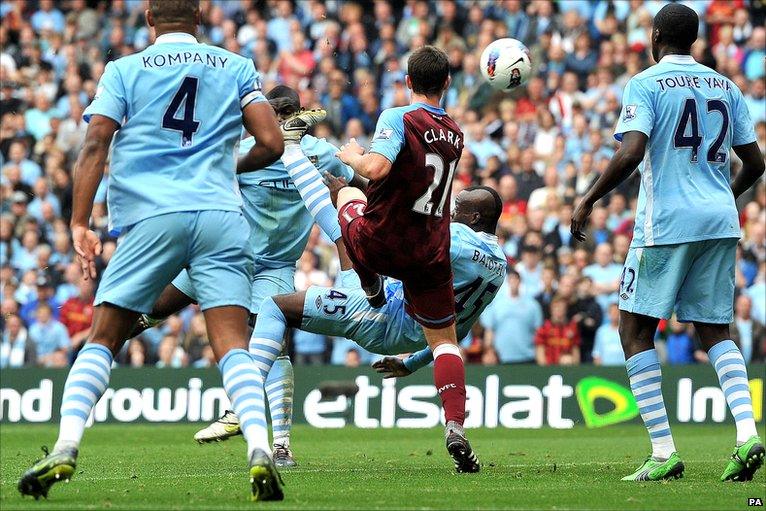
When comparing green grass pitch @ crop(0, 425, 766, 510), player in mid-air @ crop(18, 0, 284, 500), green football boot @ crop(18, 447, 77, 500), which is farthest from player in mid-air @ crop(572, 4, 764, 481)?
green football boot @ crop(18, 447, 77, 500)

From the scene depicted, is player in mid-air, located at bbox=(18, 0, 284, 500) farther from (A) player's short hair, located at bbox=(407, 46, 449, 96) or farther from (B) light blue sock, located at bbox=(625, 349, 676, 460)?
(B) light blue sock, located at bbox=(625, 349, 676, 460)

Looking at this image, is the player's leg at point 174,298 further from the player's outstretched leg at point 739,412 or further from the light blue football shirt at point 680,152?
the player's outstretched leg at point 739,412

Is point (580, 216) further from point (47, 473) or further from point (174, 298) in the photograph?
point (47, 473)

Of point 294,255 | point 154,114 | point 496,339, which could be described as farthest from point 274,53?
point 154,114

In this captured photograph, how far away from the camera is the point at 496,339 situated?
58.6 ft

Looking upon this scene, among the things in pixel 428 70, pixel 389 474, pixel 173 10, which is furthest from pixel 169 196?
pixel 389 474

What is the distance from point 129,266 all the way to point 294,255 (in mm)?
3727

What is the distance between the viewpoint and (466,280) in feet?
31.7

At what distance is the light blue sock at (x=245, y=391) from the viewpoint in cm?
699

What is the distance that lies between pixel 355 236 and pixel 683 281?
212cm

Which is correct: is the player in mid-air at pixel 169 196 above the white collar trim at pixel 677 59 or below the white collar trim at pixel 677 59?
below

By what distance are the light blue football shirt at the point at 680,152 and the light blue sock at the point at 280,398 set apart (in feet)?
9.77

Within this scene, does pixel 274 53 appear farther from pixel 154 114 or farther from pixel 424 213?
pixel 154 114

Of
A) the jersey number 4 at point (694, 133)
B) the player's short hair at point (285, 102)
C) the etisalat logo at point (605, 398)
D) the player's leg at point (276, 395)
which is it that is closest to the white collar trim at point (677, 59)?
the jersey number 4 at point (694, 133)
